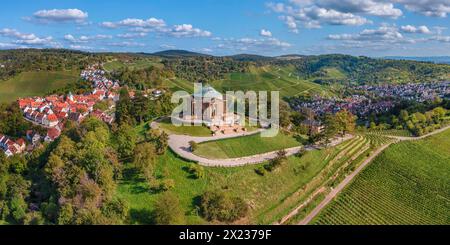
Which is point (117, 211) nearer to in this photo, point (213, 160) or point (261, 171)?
point (213, 160)

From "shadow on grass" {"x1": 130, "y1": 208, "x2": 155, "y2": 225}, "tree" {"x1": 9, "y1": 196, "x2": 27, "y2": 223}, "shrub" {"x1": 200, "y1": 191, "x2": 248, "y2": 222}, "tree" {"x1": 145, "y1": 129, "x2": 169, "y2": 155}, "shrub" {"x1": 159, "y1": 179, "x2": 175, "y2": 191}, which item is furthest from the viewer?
"tree" {"x1": 145, "y1": 129, "x2": 169, "y2": 155}

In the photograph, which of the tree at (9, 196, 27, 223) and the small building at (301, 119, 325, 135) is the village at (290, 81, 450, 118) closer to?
the small building at (301, 119, 325, 135)

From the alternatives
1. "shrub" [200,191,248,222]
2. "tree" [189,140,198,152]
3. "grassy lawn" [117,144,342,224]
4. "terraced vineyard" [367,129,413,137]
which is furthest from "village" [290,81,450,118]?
"shrub" [200,191,248,222]

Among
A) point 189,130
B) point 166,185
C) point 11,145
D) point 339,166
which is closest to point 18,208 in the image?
point 166,185

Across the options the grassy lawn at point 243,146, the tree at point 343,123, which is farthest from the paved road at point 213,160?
the tree at point 343,123

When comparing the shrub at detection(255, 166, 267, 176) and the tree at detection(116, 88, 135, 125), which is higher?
the tree at detection(116, 88, 135, 125)
